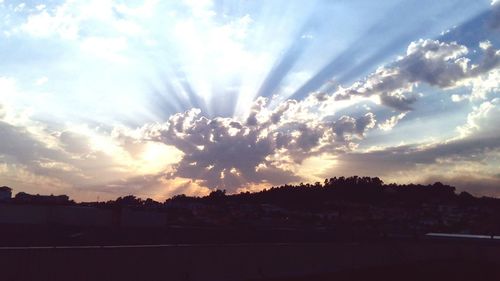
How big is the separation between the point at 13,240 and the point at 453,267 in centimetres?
2336

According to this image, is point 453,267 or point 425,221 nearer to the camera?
point 453,267

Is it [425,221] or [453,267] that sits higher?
[425,221]

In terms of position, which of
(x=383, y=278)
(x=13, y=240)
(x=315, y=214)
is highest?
(x=315, y=214)

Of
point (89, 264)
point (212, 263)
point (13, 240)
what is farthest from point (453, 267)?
point (13, 240)

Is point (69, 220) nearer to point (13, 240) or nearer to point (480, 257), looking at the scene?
point (13, 240)

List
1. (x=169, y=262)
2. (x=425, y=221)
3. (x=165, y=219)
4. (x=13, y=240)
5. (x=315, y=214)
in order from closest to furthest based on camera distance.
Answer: (x=169, y=262) < (x=13, y=240) < (x=165, y=219) < (x=425, y=221) < (x=315, y=214)

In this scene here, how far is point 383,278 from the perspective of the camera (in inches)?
764

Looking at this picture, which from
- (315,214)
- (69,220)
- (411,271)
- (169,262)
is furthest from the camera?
(315,214)

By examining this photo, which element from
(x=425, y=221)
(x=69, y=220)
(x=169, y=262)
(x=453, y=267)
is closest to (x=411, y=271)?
(x=453, y=267)

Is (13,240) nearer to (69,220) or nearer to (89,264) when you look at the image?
(89,264)

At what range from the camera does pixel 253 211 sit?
121375 millimetres

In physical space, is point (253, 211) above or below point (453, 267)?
above

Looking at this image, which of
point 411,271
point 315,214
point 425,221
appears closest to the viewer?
point 411,271

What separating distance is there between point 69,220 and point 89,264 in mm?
37799
